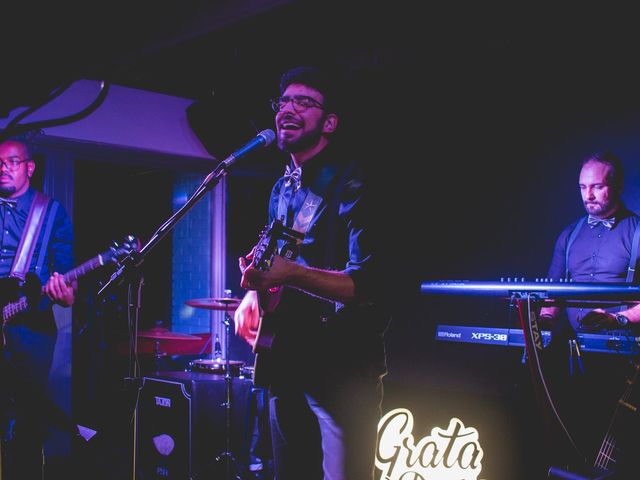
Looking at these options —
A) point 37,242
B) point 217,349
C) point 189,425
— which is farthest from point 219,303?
point 37,242

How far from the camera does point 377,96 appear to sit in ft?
17.7

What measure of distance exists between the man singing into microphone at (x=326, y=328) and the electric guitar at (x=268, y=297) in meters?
0.01

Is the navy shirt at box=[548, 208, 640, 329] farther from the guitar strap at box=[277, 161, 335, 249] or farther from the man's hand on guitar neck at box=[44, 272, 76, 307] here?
the man's hand on guitar neck at box=[44, 272, 76, 307]

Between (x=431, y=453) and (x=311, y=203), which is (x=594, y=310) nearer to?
(x=431, y=453)

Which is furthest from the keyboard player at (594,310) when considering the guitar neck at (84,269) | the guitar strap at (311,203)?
the guitar neck at (84,269)

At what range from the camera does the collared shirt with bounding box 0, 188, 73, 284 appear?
4332mm

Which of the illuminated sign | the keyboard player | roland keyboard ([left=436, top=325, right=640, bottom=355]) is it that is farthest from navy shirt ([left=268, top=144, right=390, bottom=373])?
the illuminated sign

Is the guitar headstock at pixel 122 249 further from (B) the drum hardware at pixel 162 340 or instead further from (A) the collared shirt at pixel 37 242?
(B) the drum hardware at pixel 162 340

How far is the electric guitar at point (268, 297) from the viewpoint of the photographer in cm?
216

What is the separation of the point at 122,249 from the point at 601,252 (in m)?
2.76

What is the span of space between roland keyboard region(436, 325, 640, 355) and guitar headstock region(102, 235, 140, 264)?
78.5 inches

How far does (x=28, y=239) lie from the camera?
4.34 meters

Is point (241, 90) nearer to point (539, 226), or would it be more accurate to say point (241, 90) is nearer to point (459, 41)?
point (459, 41)

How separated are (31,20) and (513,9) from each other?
366 cm
